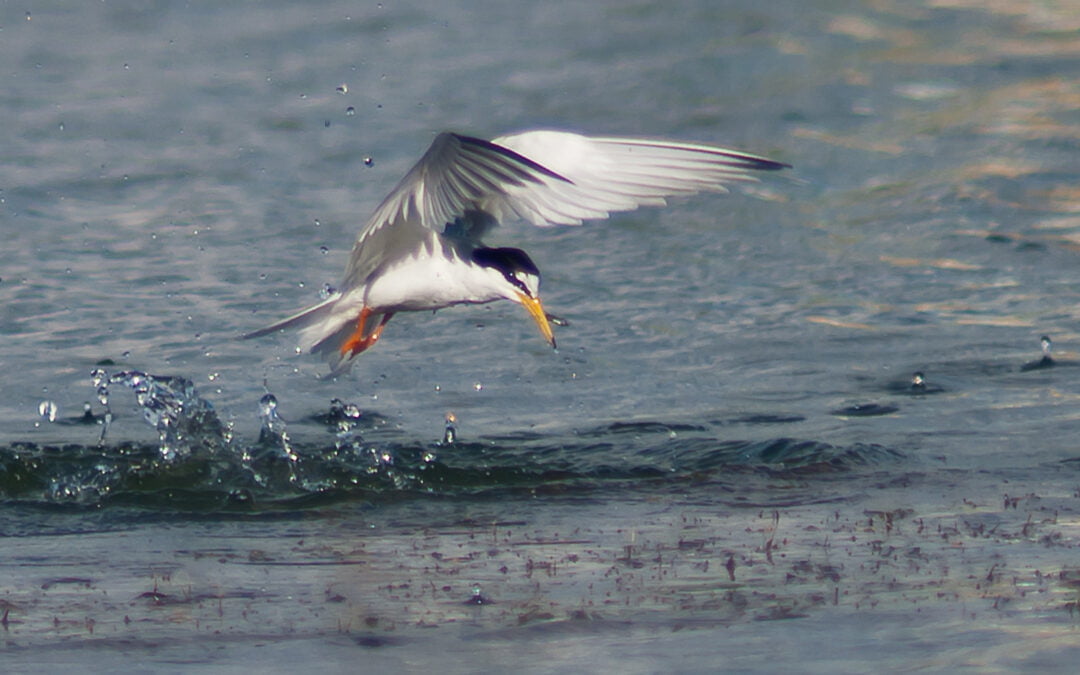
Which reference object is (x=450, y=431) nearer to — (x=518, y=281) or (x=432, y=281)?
(x=432, y=281)

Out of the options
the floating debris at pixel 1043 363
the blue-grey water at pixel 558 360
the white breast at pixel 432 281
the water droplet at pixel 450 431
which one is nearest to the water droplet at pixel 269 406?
the blue-grey water at pixel 558 360

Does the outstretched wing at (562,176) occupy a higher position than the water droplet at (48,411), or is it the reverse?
the outstretched wing at (562,176)

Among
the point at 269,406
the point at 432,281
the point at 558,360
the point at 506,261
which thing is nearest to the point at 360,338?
the point at 269,406

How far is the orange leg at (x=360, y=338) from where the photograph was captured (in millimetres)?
6781

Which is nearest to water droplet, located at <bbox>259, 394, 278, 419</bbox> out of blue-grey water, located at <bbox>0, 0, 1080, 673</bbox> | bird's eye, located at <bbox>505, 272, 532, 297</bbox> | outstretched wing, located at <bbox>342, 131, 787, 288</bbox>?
blue-grey water, located at <bbox>0, 0, 1080, 673</bbox>

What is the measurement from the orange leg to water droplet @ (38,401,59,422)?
1275mm

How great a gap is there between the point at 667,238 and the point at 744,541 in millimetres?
5320

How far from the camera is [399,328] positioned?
8.57 metres

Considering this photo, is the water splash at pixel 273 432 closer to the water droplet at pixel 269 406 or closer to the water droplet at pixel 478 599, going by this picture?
the water droplet at pixel 269 406

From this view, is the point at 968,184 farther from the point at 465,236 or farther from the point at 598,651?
the point at 598,651

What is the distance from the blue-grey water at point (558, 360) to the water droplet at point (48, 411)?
0.07 m

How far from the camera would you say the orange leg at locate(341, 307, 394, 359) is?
678 cm

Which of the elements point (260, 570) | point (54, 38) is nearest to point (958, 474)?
point (260, 570)

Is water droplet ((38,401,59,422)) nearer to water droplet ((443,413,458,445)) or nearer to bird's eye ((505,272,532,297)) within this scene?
water droplet ((443,413,458,445))
